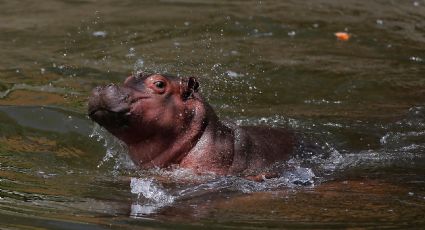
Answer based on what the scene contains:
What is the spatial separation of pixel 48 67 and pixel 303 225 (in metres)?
5.95

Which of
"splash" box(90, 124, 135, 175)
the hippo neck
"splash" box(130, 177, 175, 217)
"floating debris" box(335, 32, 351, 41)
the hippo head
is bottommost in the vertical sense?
"splash" box(90, 124, 135, 175)

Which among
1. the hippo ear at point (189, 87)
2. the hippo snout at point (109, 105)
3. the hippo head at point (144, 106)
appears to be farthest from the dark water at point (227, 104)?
the hippo ear at point (189, 87)

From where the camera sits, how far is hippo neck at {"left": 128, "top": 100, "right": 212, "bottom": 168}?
6.89m

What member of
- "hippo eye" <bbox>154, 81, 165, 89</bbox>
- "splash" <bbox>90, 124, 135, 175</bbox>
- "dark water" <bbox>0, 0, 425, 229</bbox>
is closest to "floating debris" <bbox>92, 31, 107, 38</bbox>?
"dark water" <bbox>0, 0, 425, 229</bbox>

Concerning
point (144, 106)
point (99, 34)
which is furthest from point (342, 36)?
point (144, 106)

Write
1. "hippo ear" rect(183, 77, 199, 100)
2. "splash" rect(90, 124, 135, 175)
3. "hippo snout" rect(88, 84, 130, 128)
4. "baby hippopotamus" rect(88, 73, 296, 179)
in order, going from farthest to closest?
"splash" rect(90, 124, 135, 175)
"hippo ear" rect(183, 77, 199, 100)
"baby hippopotamus" rect(88, 73, 296, 179)
"hippo snout" rect(88, 84, 130, 128)

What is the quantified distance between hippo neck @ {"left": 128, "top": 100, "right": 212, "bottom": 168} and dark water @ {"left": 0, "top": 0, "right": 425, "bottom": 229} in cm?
14

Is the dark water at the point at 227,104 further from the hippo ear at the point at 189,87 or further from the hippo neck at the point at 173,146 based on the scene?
the hippo ear at the point at 189,87

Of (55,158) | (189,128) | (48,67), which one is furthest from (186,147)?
(48,67)

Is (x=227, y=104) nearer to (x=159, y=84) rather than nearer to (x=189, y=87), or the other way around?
(x=189, y=87)

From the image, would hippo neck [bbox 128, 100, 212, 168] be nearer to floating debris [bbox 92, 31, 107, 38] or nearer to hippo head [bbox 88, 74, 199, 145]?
hippo head [bbox 88, 74, 199, 145]

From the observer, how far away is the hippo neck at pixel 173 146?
6891 mm

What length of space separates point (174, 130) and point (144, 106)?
39 cm

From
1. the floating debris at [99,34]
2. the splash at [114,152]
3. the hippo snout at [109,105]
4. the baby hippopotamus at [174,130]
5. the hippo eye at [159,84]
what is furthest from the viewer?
the floating debris at [99,34]
